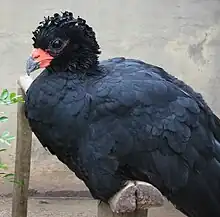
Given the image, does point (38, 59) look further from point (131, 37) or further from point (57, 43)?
point (131, 37)

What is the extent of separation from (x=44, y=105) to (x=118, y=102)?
0.28 meters

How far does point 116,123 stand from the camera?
2326 mm

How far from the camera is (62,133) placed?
2.36 m

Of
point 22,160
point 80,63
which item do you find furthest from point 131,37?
point 80,63

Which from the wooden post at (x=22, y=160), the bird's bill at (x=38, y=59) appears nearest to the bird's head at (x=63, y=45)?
the bird's bill at (x=38, y=59)

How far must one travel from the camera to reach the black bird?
2.31 metres

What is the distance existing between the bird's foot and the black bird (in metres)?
0.24

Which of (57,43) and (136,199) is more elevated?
(57,43)

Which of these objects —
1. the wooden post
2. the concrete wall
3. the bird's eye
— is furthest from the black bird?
the concrete wall

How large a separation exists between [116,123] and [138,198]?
0.44 m

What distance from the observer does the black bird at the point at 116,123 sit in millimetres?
2307

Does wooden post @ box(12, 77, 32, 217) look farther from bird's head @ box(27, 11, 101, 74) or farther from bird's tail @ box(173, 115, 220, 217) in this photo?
bird's tail @ box(173, 115, 220, 217)

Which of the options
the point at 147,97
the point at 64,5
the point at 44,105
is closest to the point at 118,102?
the point at 147,97

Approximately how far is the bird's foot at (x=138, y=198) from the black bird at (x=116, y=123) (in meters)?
0.24
